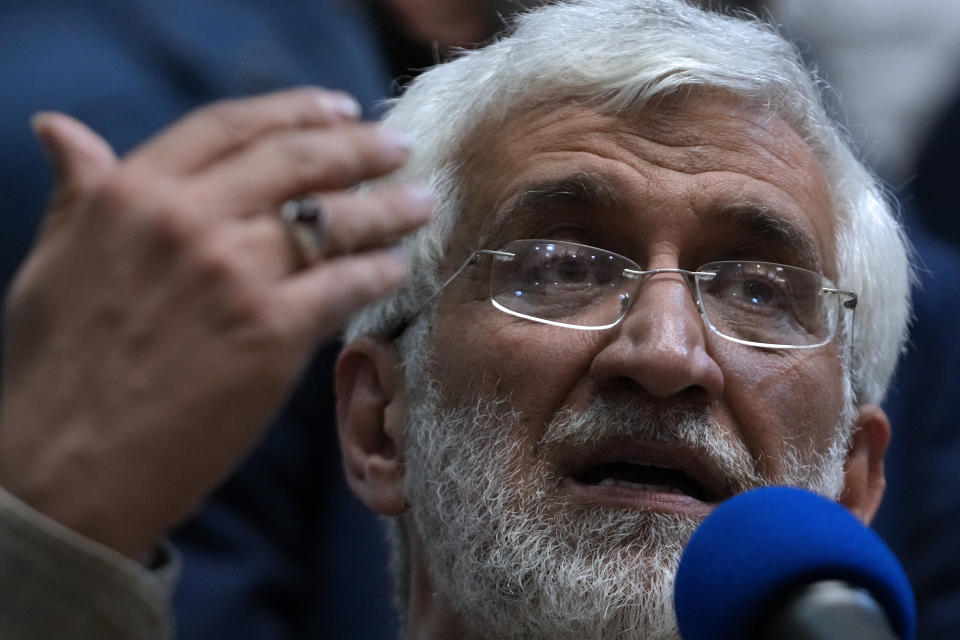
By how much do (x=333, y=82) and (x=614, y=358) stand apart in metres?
1.38

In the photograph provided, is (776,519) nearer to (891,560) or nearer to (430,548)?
(891,560)

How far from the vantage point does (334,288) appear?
1425 mm

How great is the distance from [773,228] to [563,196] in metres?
0.44

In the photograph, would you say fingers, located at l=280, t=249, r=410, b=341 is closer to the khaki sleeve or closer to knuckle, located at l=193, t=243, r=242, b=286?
knuckle, located at l=193, t=243, r=242, b=286

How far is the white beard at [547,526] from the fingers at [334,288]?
90 cm

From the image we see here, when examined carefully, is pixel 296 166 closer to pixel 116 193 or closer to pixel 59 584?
pixel 116 193

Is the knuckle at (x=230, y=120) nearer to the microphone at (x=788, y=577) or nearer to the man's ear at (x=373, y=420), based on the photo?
the microphone at (x=788, y=577)

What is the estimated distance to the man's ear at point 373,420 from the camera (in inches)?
107

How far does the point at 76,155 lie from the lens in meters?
1.43

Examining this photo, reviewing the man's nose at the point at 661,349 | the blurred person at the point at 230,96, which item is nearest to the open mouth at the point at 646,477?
the man's nose at the point at 661,349

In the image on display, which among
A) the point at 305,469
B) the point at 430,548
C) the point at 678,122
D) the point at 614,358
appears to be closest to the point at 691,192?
the point at 678,122

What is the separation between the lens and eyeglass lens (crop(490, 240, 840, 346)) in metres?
2.45

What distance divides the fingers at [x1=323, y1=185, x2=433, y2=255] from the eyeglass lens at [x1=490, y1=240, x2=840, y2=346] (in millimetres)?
966

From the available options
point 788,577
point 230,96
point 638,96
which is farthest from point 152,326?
point 230,96
